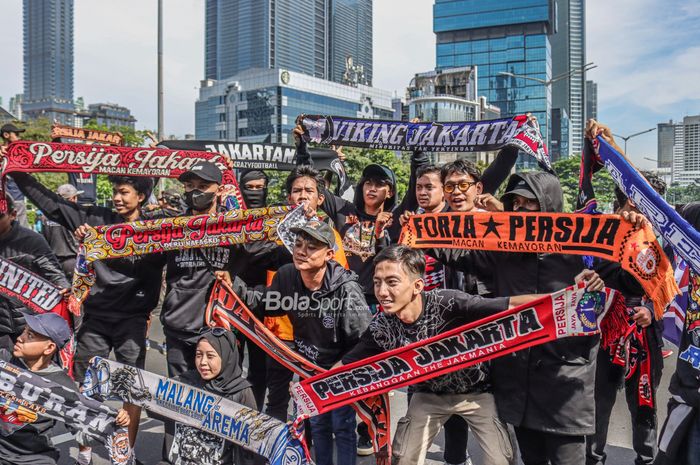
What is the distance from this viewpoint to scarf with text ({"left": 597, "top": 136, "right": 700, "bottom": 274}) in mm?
3040

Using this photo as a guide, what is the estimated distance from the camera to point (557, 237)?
3441 millimetres

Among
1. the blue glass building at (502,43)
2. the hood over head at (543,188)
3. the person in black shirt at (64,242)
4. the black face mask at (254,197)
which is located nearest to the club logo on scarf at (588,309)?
the hood over head at (543,188)

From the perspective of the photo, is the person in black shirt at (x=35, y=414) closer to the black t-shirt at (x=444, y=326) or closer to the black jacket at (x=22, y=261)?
the black jacket at (x=22, y=261)

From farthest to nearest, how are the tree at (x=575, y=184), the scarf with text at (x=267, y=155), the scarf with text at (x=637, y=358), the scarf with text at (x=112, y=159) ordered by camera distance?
1. the tree at (x=575, y=184)
2. the scarf with text at (x=267, y=155)
3. the scarf with text at (x=112, y=159)
4. the scarf with text at (x=637, y=358)

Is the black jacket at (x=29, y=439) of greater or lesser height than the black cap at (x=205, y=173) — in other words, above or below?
below

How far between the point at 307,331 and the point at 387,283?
0.89 meters

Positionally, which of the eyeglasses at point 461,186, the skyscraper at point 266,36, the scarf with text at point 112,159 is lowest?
the eyeglasses at point 461,186

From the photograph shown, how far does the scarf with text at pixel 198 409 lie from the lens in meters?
3.73

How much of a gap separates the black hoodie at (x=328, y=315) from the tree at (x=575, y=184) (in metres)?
24.6

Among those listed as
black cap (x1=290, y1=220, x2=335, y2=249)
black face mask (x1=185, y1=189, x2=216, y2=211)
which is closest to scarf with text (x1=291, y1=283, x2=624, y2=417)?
black cap (x1=290, y1=220, x2=335, y2=249)

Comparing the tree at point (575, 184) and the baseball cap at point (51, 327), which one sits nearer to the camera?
the baseball cap at point (51, 327)

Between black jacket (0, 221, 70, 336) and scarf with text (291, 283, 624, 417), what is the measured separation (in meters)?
2.59

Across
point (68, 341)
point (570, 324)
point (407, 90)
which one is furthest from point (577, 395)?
point (407, 90)

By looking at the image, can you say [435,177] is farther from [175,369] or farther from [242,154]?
[242,154]
